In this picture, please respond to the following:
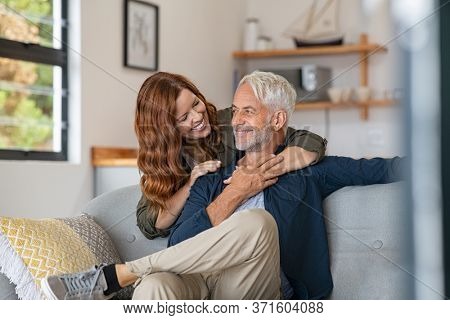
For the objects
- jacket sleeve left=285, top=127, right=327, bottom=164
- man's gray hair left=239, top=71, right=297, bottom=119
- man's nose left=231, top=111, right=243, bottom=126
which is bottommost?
jacket sleeve left=285, top=127, right=327, bottom=164

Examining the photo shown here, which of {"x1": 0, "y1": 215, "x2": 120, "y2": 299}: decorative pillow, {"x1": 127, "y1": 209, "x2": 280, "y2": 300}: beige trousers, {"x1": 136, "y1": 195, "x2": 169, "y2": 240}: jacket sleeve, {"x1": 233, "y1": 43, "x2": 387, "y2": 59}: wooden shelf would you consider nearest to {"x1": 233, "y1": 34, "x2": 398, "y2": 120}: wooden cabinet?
{"x1": 233, "y1": 43, "x2": 387, "y2": 59}: wooden shelf

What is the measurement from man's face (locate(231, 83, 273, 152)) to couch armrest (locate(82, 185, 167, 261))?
339 mm

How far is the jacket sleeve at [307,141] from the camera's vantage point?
5.96 ft

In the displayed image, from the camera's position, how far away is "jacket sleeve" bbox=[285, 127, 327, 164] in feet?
5.96

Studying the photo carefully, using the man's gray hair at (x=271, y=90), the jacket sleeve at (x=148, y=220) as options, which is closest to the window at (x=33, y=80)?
the jacket sleeve at (x=148, y=220)

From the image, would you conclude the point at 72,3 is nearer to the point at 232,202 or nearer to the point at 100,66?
the point at 100,66

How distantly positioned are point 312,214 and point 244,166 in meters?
0.20

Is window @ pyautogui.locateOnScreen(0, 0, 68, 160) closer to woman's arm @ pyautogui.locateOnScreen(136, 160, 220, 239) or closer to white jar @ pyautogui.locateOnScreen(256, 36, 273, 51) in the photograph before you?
woman's arm @ pyautogui.locateOnScreen(136, 160, 220, 239)

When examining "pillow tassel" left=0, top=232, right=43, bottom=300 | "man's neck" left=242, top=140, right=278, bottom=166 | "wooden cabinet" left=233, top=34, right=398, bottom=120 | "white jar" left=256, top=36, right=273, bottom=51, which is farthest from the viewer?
"white jar" left=256, top=36, right=273, bottom=51

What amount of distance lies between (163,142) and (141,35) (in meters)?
1.81

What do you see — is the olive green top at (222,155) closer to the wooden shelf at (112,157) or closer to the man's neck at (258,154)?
the man's neck at (258,154)

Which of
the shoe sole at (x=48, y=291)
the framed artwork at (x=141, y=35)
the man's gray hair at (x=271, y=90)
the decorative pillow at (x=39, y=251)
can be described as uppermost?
the framed artwork at (x=141, y=35)

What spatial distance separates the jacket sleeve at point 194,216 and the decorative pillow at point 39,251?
0.21 metres
